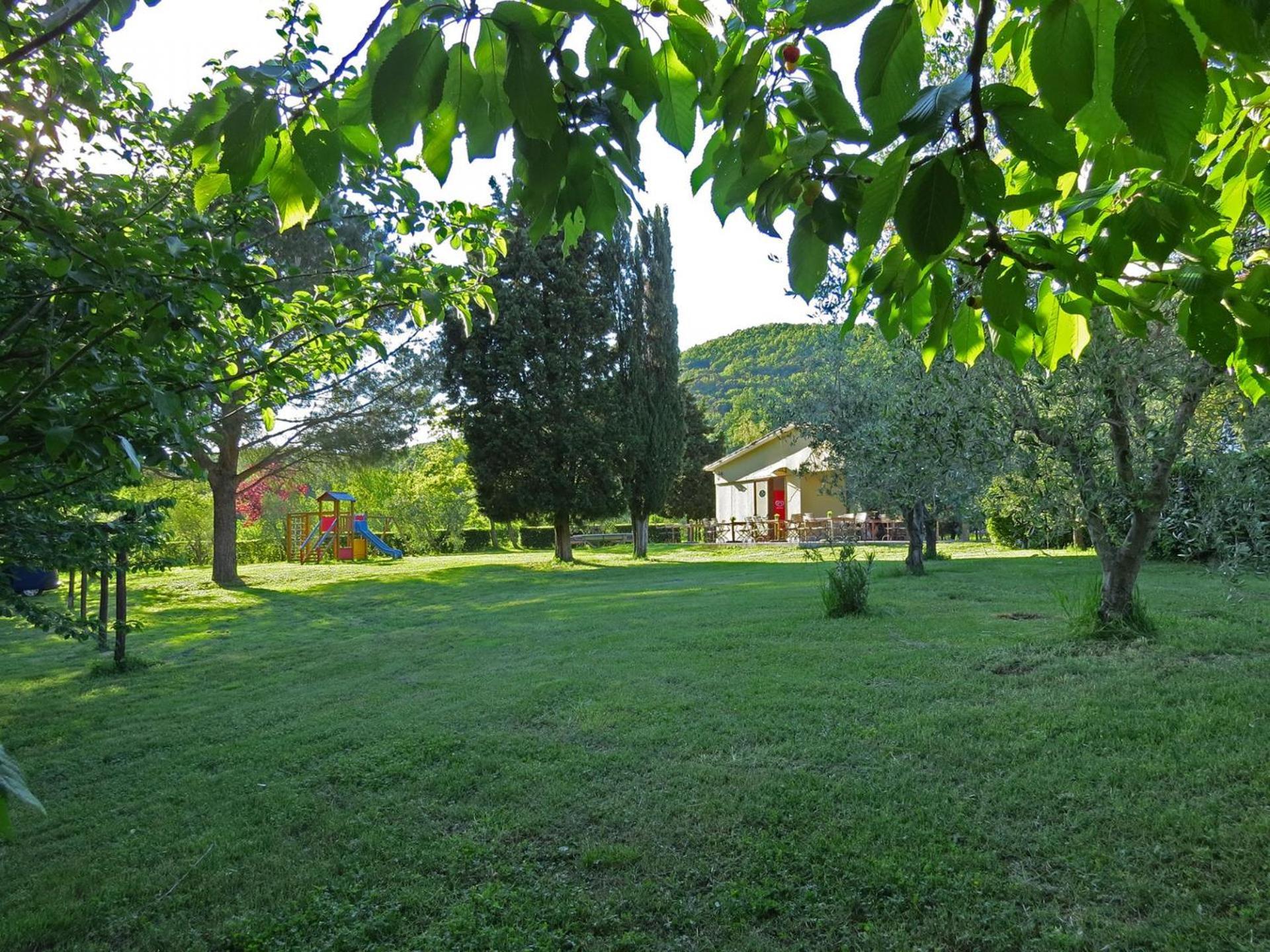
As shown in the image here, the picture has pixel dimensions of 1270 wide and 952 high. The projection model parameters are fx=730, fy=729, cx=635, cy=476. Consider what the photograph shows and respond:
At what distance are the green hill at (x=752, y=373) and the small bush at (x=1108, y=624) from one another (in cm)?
377

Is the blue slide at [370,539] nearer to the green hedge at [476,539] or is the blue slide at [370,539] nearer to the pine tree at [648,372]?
the green hedge at [476,539]

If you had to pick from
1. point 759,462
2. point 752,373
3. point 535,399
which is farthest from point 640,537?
point 752,373

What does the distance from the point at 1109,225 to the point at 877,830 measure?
8.86 feet

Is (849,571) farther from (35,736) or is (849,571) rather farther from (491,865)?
(35,736)

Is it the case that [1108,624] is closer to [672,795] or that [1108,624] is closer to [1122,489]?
[1122,489]

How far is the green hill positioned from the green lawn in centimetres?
476

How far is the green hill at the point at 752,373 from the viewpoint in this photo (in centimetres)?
1334

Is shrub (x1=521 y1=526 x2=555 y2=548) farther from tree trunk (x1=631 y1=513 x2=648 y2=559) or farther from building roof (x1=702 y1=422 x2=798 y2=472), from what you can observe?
tree trunk (x1=631 y1=513 x2=648 y2=559)

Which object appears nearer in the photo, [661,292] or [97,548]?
[97,548]

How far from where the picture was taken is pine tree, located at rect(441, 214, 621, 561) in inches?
759

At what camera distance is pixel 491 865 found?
301 cm

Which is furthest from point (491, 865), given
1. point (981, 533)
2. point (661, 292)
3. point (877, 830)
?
point (981, 533)

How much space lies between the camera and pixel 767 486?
3103 cm

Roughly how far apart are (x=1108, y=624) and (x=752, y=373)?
29.9m
